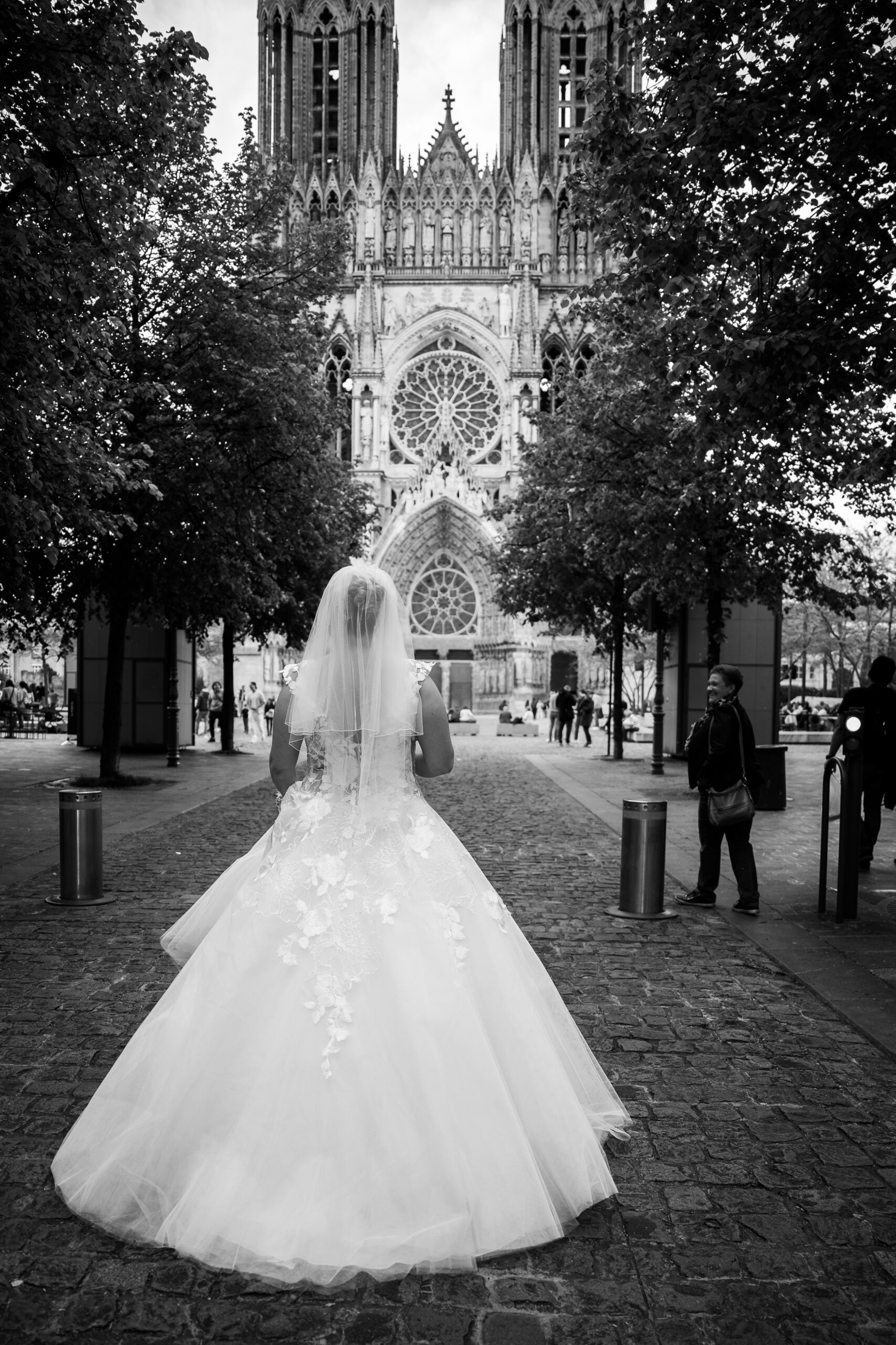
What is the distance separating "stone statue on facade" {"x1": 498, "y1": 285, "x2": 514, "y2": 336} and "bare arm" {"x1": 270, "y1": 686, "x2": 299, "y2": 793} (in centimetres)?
5432

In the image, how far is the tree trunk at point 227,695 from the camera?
83.7ft

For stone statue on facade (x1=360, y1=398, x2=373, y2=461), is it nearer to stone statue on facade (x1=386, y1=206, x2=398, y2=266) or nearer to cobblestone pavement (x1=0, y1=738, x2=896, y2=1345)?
stone statue on facade (x1=386, y1=206, x2=398, y2=266)

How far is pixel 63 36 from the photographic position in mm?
9039

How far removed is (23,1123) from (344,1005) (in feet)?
4.98

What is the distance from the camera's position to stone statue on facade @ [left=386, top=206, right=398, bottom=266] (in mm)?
58281

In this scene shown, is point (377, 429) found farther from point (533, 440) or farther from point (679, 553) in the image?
point (679, 553)

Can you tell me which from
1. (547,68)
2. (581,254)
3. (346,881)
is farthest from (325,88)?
(346,881)

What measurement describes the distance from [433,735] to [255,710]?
33.5m

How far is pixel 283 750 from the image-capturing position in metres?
3.87

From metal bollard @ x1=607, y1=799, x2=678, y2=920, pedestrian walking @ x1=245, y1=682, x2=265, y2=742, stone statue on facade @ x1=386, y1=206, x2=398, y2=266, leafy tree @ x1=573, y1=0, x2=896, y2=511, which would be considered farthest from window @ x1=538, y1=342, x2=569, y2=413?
metal bollard @ x1=607, y1=799, x2=678, y2=920

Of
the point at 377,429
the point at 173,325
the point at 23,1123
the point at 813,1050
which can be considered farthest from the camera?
the point at 377,429

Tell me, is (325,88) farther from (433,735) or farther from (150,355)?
(433,735)

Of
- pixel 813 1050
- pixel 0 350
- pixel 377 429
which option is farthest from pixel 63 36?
pixel 377 429

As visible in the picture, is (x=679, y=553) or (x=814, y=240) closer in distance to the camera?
(x=814, y=240)
